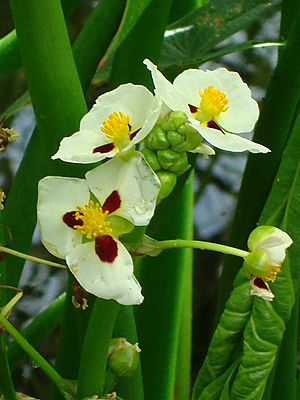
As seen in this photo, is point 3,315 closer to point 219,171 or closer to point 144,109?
point 144,109

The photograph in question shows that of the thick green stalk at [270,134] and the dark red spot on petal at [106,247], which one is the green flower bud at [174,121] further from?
the thick green stalk at [270,134]

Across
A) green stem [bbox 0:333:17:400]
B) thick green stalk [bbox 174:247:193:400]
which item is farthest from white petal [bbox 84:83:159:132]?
thick green stalk [bbox 174:247:193:400]

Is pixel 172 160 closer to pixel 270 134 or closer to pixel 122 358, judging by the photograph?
pixel 122 358

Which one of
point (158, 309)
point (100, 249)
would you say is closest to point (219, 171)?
point (158, 309)

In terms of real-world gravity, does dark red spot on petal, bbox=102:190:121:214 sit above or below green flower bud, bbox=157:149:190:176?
below

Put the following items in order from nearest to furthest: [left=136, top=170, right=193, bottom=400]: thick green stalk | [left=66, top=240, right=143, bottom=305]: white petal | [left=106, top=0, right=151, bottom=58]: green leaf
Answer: [left=66, top=240, right=143, bottom=305]: white petal → [left=106, top=0, right=151, bottom=58]: green leaf → [left=136, top=170, right=193, bottom=400]: thick green stalk

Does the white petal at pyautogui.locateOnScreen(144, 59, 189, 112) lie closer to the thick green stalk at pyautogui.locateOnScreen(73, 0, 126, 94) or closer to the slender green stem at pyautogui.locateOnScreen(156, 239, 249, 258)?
the slender green stem at pyautogui.locateOnScreen(156, 239, 249, 258)
